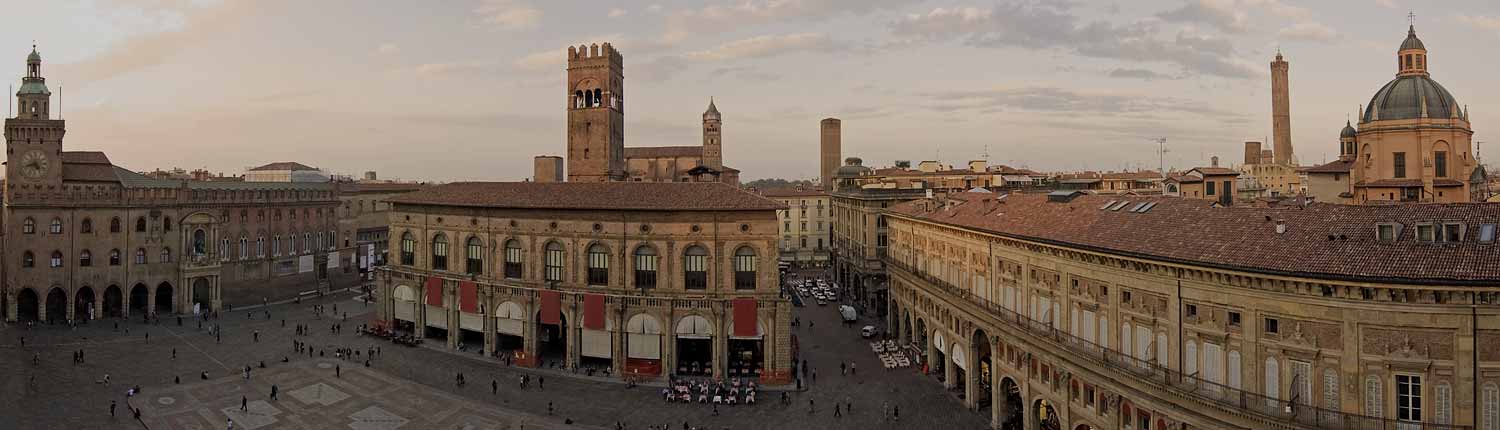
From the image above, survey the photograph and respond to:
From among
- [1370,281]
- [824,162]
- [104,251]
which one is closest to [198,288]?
[104,251]

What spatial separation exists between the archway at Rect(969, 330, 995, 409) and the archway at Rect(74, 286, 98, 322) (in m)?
68.7

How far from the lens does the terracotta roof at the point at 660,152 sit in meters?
91.8

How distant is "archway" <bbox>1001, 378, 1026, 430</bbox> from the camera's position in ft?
123

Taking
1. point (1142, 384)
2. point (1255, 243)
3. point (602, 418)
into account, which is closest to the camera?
point (1255, 243)

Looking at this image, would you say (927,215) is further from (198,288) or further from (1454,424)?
(198,288)

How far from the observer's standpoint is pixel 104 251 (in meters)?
63.5

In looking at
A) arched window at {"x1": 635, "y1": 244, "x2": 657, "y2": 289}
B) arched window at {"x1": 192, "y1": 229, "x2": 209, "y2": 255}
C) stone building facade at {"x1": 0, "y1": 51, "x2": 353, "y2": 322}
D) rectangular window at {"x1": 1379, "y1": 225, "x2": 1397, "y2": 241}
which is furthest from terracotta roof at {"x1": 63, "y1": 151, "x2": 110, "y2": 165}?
rectangular window at {"x1": 1379, "y1": 225, "x2": 1397, "y2": 241}

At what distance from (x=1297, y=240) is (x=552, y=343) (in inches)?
1718

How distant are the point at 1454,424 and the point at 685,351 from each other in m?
36.9

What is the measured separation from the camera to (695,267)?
154 ft

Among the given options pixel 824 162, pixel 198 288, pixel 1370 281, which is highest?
pixel 824 162

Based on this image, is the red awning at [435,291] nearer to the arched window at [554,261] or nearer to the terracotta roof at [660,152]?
the arched window at [554,261]

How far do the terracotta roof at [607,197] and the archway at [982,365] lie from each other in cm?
1356

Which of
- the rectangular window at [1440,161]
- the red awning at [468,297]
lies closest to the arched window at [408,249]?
the red awning at [468,297]
